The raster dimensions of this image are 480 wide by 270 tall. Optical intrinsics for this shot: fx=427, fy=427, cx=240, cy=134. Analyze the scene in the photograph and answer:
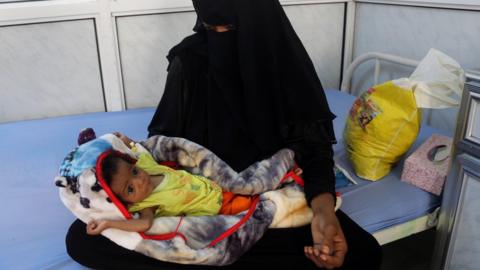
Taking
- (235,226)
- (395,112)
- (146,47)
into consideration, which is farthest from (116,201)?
(146,47)

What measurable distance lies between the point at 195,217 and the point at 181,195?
81mm

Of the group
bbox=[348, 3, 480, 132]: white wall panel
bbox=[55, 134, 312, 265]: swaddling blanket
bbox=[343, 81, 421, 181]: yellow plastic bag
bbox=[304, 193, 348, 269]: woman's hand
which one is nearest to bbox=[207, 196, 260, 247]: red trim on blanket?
bbox=[55, 134, 312, 265]: swaddling blanket

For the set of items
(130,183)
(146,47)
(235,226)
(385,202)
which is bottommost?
(385,202)

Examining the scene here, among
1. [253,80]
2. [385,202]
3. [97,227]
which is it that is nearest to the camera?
[97,227]

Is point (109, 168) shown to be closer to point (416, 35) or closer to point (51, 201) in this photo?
point (51, 201)

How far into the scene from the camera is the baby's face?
112 centimetres

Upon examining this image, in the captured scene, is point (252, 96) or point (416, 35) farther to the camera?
point (416, 35)

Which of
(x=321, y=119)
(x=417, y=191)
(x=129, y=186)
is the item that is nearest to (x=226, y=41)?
(x=321, y=119)

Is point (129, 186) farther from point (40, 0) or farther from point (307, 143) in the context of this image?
point (40, 0)

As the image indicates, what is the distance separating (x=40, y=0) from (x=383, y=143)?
6.55ft

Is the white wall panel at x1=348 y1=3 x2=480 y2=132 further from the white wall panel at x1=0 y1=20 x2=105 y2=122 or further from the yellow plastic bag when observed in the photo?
the white wall panel at x1=0 y1=20 x2=105 y2=122

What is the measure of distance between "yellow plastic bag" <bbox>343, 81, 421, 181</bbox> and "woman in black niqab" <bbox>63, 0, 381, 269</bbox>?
266mm

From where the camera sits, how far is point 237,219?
119cm

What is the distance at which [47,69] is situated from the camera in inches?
93.8
